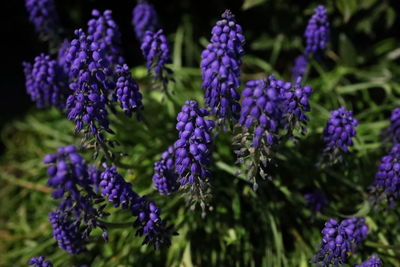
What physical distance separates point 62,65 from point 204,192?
7.84ft

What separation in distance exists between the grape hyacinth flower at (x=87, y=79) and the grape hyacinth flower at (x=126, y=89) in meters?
0.13

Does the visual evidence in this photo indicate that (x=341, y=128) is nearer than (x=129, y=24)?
Yes

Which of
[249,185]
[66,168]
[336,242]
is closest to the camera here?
[66,168]

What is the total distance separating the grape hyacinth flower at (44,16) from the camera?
5.27 m

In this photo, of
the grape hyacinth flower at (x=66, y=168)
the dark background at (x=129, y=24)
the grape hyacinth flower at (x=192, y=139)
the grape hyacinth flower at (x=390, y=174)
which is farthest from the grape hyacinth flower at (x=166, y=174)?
the dark background at (x=129, y=24)

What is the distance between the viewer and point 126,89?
13.2 ft

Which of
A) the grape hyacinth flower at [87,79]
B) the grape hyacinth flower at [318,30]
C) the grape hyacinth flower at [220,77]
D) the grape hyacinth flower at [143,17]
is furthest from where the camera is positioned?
the grape hyacinth flower at [143,17]

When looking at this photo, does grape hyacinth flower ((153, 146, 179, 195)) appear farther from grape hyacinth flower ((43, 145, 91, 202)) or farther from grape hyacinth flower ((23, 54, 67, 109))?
grape hyacinth flower ((23, 54, 67, 109))

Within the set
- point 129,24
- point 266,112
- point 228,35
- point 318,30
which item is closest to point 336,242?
point 266,112

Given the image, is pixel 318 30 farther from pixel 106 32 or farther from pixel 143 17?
pixel 106 32

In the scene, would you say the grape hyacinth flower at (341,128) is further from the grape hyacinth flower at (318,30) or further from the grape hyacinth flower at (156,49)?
the grape hyacinth flower at (156,49)

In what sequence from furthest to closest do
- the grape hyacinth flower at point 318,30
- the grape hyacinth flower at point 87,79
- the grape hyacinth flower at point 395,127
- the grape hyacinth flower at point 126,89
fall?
1. the grape hyacinth flower at point 318,30
2. the grape hyacinth flower at point 395,127
3. the grape hyacinth flower at point 126,89
4. the grape hyacinth flower at point 87,79

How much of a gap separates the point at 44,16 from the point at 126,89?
2.07 metres

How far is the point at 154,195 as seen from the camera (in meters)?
5.27
